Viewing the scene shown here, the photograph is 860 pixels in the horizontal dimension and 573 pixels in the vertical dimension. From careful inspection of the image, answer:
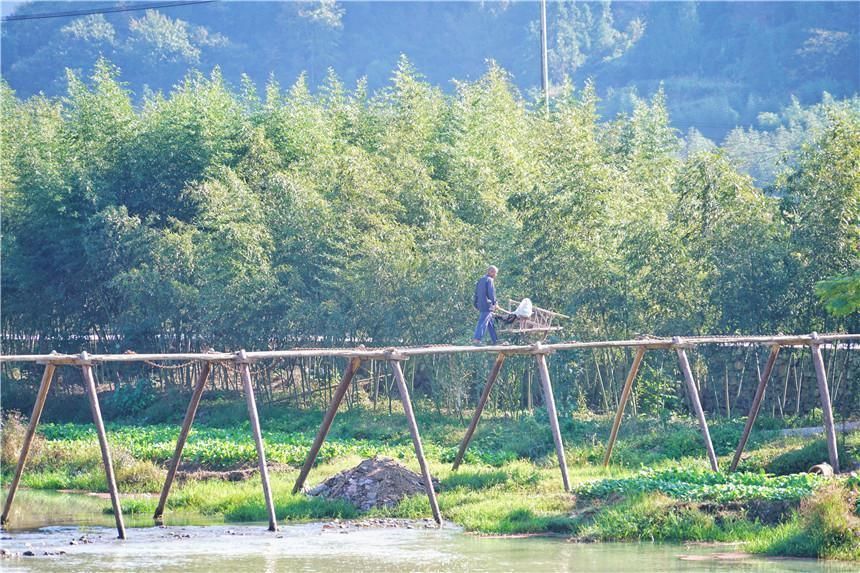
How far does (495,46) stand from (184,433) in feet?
225

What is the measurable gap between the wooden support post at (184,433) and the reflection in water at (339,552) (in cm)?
66

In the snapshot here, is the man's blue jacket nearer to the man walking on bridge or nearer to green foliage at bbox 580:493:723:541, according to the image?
the man walking on bridge

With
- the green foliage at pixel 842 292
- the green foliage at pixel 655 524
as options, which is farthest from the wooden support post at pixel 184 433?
the green foliage at pixel 842 292

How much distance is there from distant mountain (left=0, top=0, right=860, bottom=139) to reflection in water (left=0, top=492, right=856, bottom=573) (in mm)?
49029

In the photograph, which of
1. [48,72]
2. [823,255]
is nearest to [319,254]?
[823,255]

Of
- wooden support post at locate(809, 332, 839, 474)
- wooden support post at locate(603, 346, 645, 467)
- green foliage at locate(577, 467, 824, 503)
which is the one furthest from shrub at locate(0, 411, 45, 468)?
wooden support post at locate(809, 332, 839, 474)

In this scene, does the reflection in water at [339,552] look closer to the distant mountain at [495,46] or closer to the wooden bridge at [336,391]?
the wooden bridge at [336,391]

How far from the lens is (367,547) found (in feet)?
46.8

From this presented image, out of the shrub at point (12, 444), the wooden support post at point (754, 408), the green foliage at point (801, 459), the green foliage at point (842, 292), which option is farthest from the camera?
the shrub at point (12, 444)

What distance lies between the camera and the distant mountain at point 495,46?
63.8 meters

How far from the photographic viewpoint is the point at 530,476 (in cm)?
1778

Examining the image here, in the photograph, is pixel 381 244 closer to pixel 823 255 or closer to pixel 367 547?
pixel 823 255

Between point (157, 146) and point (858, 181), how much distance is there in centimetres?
1633

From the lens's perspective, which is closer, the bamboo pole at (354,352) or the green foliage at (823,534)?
the green foliage at (823,534)
